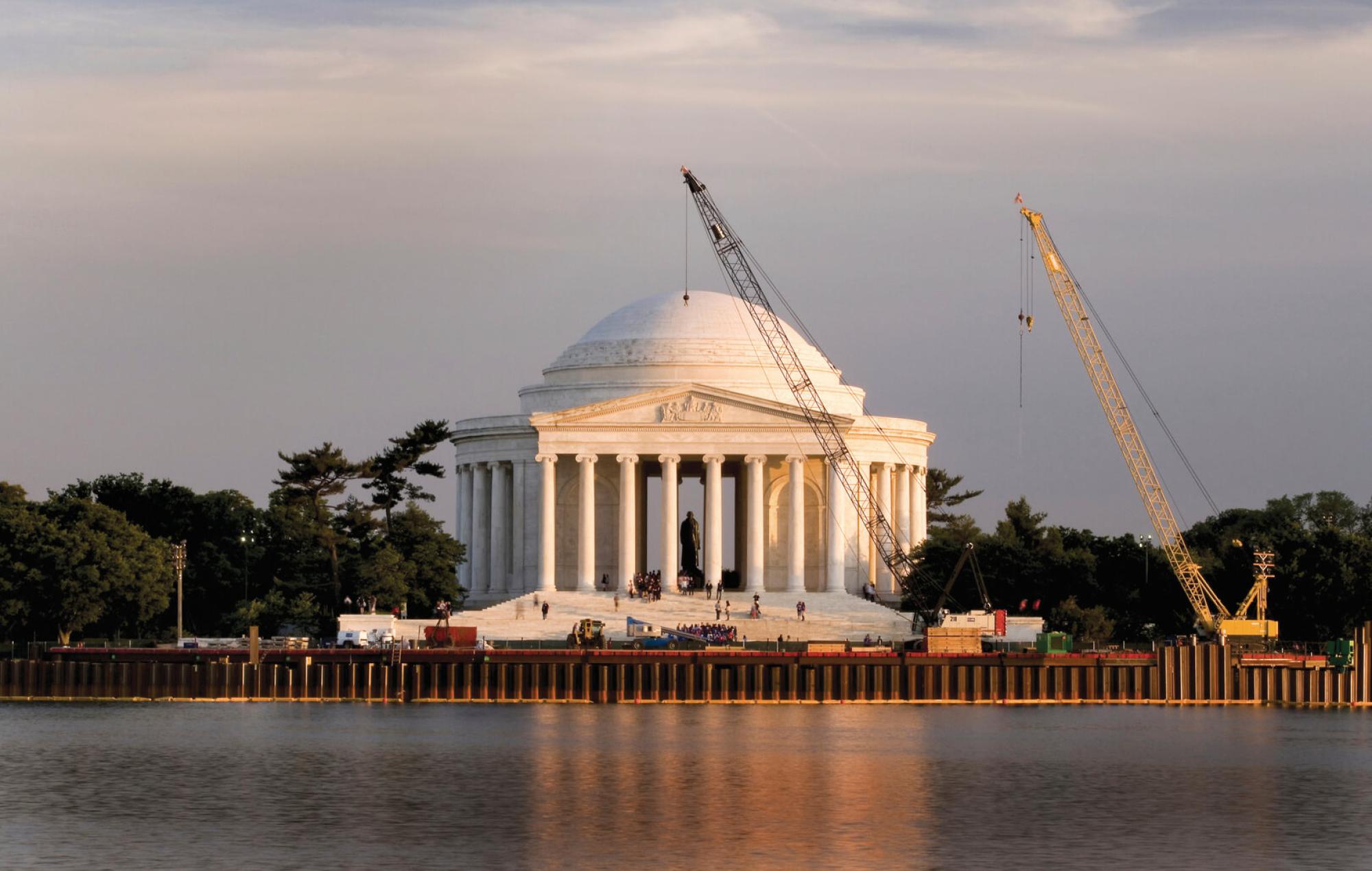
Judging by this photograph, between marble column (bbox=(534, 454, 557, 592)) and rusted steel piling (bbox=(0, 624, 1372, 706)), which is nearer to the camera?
rusted steel piling (bbox=(0, 624, 1372, 706))

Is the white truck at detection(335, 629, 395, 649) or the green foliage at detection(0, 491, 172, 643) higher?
the green foliage at detection(0, 491, 172, 643)

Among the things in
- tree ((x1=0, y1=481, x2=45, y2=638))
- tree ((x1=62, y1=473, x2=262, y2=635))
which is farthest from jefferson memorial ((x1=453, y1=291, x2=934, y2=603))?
tree ((x1=0, y1=481, x2=45, y2=638))

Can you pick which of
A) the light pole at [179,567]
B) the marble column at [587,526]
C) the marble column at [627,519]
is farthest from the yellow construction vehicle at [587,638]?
the marble column at [627,519]

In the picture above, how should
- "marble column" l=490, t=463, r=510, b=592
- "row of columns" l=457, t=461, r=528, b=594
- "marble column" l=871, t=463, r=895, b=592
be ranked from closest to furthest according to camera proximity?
"row of columns" l=457, t=461, r=528, b=594, "marble column" l=490, t=463, r=510, b=592, "marble column" l=871, t=463, r=895, b=592

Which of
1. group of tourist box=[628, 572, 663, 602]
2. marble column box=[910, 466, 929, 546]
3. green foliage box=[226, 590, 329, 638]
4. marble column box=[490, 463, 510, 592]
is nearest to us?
group of tourist box=[628, 572, 663, 602]

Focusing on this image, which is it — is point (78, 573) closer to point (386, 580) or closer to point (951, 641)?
point (386, 580)

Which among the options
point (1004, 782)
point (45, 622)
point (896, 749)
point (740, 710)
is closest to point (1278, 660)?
point (740, 710)

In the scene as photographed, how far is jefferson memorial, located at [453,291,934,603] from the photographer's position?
17688 centimetres

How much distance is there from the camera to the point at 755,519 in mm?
177250

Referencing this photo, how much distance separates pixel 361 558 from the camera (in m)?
180

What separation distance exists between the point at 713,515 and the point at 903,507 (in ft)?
64.4

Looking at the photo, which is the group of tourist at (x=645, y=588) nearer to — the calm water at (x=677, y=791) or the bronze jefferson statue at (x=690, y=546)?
the bronze jefferson statue at (x=690, y=546)

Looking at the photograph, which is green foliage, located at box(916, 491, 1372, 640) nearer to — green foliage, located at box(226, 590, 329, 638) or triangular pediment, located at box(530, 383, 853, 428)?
triangular pediment, located at box(530, 383, 853, 428)

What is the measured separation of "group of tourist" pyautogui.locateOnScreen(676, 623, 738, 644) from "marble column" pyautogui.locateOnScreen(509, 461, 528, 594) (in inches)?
1360
